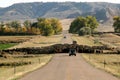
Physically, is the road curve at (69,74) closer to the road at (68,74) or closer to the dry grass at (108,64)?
the road at (68,74)

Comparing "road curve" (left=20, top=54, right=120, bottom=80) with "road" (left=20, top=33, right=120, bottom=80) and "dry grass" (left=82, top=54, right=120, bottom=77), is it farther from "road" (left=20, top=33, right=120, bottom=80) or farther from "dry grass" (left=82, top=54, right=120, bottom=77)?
"dry grass" (left=82, top=54, right=120, bottom=77)

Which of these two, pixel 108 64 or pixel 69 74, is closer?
pixel 69 74

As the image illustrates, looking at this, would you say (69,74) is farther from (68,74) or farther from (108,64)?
(108,64)

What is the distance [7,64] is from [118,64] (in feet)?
54.5

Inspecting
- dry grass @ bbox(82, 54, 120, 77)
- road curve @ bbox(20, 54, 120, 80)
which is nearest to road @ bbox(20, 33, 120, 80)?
road curve @ bbox(20, 54, 120, 80)

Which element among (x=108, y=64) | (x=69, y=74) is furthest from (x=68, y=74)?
(x=108, y=64)

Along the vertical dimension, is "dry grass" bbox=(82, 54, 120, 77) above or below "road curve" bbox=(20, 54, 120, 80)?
below

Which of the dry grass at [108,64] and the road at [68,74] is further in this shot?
the dry grass at [108,64]

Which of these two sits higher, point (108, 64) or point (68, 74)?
point (68, 74)

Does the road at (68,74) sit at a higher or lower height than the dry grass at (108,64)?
higher

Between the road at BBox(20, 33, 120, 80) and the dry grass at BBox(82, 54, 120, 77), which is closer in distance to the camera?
the road at BBox(20, 33, 120, 80)

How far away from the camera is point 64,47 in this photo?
284ft

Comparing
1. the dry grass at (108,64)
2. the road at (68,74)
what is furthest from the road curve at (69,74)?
the dry grass at (108,64)

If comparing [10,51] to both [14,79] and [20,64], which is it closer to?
[20,64]
